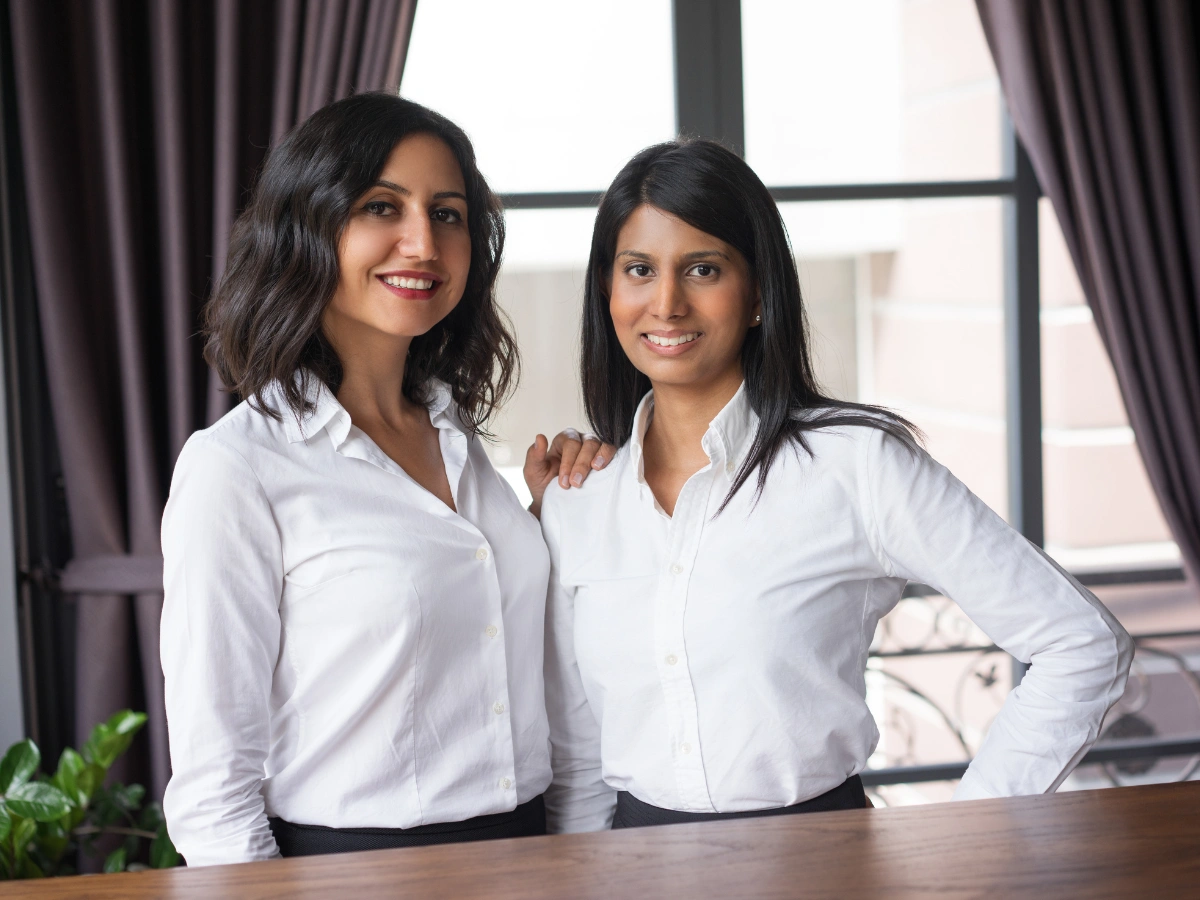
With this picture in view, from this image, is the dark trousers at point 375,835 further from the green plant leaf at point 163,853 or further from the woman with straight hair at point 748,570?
the green plant leaf at point 163,853

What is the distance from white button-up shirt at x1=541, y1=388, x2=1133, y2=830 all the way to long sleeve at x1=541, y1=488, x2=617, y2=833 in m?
0.11

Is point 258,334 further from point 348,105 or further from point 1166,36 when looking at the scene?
point 1166,36

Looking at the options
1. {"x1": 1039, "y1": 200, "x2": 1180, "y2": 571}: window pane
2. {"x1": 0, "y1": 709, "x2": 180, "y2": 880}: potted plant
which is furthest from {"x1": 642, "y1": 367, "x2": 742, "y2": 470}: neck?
{"x1": 1039, "y1": 200, "x2": 1180, "y2": 571}: window pane

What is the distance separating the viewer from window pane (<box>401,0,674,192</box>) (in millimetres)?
2811

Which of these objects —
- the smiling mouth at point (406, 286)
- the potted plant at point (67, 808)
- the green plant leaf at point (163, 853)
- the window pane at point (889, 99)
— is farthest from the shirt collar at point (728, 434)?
the window pane at point (889, 99)

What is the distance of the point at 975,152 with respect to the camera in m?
2.98

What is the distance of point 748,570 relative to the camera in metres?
1.46

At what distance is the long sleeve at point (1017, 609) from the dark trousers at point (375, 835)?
0.65 m

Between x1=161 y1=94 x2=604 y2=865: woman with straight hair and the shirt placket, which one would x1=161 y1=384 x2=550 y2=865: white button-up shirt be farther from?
the shirt placket

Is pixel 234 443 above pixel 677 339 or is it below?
below

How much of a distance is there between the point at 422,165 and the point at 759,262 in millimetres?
510

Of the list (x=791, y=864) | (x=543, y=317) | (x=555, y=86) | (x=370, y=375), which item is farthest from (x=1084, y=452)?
(x=791, y=864)

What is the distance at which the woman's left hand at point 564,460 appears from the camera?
1.70 meters

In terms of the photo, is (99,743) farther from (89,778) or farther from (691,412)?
(691,412)
